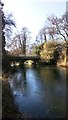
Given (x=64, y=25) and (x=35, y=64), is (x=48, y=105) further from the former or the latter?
(x=35, y=64)

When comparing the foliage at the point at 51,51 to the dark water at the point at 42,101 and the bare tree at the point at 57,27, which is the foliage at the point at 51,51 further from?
the dark water at the point at 42,101

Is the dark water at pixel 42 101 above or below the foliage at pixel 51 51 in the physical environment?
below

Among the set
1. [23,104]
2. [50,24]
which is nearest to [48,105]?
[23,104]

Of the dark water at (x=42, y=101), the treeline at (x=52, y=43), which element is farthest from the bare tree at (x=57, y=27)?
the dark water at (x=42, y=101)

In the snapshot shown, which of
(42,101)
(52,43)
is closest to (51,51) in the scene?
(52,43)

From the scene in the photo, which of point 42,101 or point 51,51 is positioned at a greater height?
point 51,51

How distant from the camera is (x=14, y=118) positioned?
29.4ft

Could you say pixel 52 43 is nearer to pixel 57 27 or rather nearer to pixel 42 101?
pixel 57 27

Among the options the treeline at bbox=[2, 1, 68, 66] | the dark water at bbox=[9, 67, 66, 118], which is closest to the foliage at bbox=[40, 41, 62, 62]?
the treeline at bbox=[2, 1, 68, 66]

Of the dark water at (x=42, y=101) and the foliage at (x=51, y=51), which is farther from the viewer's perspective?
the foliage at (x=51, y=51)

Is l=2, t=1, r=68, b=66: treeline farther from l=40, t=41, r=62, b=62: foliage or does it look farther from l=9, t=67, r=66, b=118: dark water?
l=9, t=67, r=66, b=118: dark water

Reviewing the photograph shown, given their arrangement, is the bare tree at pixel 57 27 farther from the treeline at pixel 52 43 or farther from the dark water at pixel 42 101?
the dark water at pixel 42 101

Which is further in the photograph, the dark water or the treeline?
the treeline

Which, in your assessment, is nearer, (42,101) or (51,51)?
(42,101)
